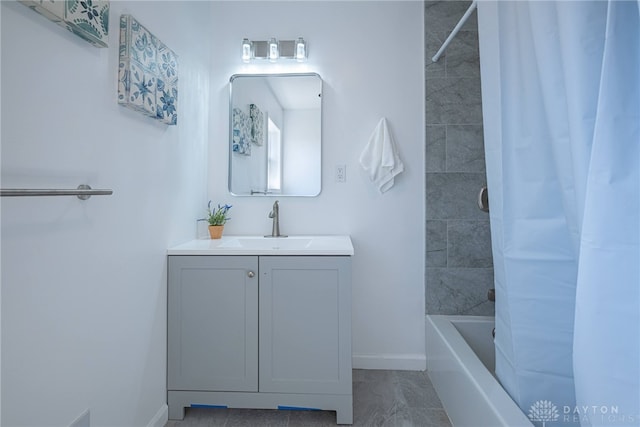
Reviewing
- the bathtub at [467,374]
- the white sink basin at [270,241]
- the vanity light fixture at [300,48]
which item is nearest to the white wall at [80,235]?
the white sink basin at [270,241]

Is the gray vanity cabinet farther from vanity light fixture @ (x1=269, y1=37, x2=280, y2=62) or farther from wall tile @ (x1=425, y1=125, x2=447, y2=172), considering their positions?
vanity light fixture @ (x1=269, y1=37, x2=280, y2=62)

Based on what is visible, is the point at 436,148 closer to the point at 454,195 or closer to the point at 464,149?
the point at 464,149

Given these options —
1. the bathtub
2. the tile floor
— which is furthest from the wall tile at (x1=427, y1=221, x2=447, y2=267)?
the tile floor

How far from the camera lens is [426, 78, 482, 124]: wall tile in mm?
2041

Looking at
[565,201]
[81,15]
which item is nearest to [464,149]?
[565,201]

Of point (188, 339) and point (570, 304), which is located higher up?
point (570, 304)

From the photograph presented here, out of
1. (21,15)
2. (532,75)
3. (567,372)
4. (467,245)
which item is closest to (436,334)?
(467,245)

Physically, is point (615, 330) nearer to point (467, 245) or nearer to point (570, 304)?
point (570, 304)

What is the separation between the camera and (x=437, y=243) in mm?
2057

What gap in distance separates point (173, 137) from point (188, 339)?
3.31 ft

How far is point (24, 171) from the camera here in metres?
0.86

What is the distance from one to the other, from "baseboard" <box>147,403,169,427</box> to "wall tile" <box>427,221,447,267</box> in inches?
64.6

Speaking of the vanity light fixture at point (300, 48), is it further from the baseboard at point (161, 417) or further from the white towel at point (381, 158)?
the baseboard at point (161, 417)

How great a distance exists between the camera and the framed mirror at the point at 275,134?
2.16m
